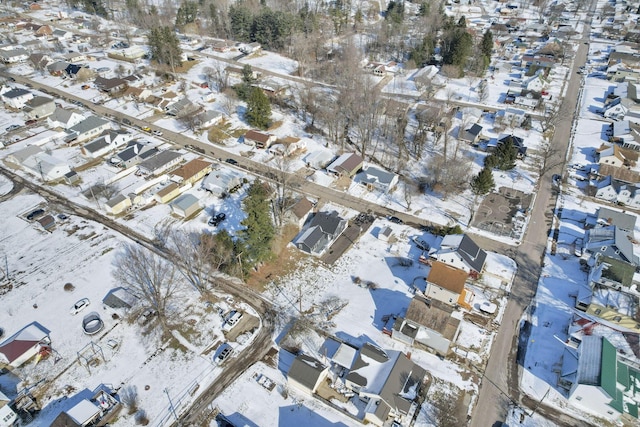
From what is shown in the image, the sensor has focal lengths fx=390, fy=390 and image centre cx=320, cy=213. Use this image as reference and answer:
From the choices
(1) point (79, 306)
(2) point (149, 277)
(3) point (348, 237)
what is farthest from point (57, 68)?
(3) point (348, 237)

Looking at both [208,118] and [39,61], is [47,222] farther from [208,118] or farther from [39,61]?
[39,61]

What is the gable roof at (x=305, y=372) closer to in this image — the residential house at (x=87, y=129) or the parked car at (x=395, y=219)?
the parked car at (x=395, y=219)

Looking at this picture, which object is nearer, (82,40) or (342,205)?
(342,205)

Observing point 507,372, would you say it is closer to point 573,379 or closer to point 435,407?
point 573,379

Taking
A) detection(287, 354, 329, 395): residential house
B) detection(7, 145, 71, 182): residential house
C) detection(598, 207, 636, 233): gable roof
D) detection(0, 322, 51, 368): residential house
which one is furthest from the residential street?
detection(7, 145, 71, 182): residential house

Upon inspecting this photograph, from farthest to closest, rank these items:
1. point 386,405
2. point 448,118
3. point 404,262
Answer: point 448,118, point 404,262, point 386,405

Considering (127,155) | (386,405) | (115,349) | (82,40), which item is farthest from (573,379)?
(82,40)
